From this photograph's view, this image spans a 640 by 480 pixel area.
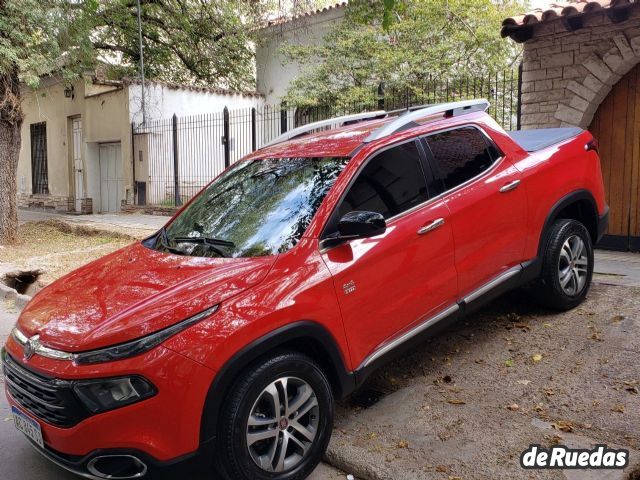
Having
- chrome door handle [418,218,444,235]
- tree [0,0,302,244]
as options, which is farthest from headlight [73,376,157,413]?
tree [0,0,302,244]

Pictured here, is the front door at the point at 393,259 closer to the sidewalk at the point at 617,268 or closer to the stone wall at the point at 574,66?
the sidewalk at the point at 617,268

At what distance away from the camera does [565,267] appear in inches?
190

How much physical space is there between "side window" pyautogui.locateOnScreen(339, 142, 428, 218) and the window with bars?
19.4 meters

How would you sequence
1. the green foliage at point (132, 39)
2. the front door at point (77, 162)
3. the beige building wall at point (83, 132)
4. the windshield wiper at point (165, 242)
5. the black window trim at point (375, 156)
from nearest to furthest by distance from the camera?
the black window trim at point (375, 156) < the windshield wiper at point (165, 242) < the green foliage at point (132, 39) < the beige building wall at point (83, 132) < the front door at point (77, 162)

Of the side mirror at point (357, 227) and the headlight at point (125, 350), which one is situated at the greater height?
the side mirror at point (357, 227)

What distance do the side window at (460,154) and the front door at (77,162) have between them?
53.6ft

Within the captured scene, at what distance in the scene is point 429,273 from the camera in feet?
12.1

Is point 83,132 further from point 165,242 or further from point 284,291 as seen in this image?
point 284,291

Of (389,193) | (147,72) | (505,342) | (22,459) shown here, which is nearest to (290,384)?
(389,193)

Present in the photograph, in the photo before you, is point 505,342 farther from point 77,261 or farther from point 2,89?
point 2,89

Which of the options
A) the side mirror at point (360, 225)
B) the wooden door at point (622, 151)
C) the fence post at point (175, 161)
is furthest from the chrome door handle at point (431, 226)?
the fence post at point (175, 161)

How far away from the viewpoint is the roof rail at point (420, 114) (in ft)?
12.4

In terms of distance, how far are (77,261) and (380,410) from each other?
273 inches

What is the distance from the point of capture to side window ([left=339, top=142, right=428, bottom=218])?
356cm
